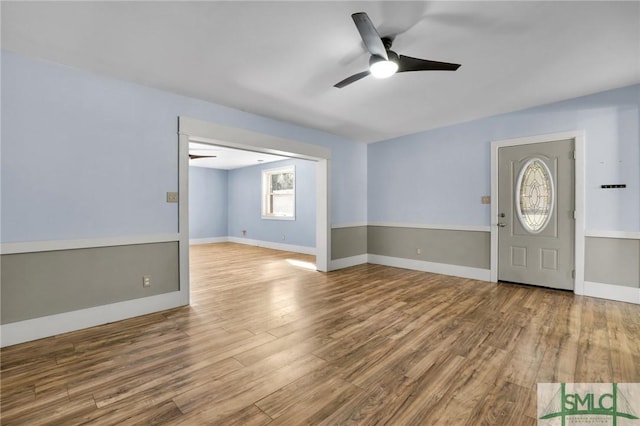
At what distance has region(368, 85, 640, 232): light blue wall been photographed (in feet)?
11.4

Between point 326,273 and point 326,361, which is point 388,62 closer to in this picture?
point 326,361

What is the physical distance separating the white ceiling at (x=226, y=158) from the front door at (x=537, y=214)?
424 centimetres

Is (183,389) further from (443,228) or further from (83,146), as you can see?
(443,228)

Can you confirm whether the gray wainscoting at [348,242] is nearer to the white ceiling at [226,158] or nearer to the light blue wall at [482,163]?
the light blue wall at [482,163]

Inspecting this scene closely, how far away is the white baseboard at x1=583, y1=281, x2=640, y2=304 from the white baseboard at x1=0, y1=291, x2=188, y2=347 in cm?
509

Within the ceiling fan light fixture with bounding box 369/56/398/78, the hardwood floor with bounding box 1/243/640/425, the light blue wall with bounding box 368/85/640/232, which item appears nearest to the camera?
the hardwood floor with bounding box 1/243/640/425

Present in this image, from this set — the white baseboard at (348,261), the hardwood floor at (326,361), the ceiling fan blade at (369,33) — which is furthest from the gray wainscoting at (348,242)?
the ceiling fan blade at (369,33)

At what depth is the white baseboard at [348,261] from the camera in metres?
5.38

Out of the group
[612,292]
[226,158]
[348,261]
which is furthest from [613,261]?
[226,158]

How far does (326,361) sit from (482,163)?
399cm

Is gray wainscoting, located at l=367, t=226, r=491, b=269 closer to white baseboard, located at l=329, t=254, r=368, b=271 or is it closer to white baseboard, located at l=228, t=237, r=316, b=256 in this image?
white baseboard, located at l=329, t=254, r=368, b=271

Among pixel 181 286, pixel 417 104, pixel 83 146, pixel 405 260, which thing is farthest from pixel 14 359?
pixel 405 260

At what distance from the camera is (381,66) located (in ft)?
7.55

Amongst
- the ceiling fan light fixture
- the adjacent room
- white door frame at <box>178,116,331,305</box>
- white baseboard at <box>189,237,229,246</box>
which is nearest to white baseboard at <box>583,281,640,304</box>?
the adjacent room
